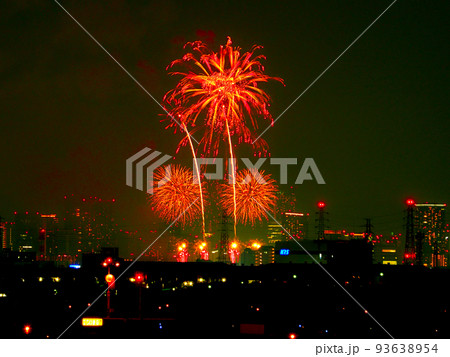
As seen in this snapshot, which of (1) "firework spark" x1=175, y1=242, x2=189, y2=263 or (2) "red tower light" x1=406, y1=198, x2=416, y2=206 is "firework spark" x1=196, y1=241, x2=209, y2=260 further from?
(2) "red tower light" x1=406, y1=198, x2=416, y2=206

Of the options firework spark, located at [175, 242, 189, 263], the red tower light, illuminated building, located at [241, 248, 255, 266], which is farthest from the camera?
illuminated building, located at [241, 248, 255, 266]

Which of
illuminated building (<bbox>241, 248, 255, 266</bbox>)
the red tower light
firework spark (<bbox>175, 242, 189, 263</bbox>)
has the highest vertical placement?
the red tower light

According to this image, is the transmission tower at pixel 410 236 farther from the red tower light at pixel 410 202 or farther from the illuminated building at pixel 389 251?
the illuminated building at pixel 389 251

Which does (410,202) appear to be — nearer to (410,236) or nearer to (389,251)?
(410,236)

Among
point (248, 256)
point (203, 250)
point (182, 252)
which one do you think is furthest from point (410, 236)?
point (248, 256)

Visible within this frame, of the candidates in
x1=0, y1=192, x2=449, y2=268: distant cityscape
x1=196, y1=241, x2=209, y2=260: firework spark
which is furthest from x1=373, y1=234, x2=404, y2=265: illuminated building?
x1=196, y1=241, x2=209, y2=260: firework spark

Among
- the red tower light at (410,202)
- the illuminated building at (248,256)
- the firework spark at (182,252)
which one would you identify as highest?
the red tower light at (410,202)

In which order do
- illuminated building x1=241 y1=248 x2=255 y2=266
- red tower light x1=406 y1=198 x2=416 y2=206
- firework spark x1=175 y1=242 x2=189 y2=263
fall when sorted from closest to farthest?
1. red tower light x1=406 y1=198 x2=416 y2=206
2. firework spark x1=175 y1=242 x2=189 y2=263
3. illuminated building x1=241 y1=248 x2=255 y2=266

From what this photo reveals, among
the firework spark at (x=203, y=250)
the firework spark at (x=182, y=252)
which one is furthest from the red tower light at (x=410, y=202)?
the firework spark at (x=182, y=252)
